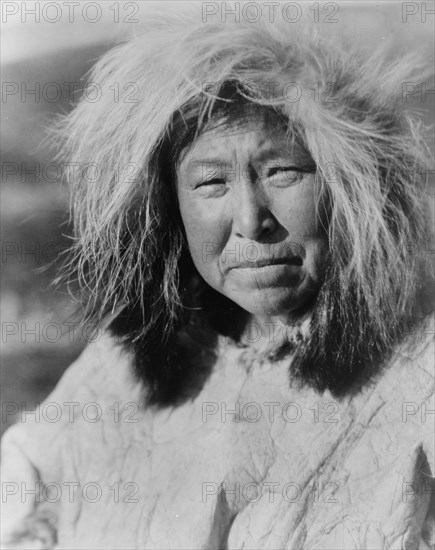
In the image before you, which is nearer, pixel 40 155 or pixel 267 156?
pixel 267 156

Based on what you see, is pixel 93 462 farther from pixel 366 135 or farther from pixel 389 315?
pixel 366 135

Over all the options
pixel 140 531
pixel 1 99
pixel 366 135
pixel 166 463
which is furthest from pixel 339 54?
pixel 140 531

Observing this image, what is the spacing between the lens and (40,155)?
1118mm

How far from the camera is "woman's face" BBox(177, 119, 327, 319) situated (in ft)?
3.17

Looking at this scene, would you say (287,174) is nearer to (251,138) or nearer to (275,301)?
(251,138)

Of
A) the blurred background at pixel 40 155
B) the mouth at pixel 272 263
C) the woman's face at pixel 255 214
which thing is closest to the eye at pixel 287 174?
the woman's face at pixel 255 214

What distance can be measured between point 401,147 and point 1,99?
0.60 m

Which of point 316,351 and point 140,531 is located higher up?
point 316,351

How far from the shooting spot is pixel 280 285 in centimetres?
102

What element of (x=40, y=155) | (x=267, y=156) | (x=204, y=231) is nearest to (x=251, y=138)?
(x=267, y=156)

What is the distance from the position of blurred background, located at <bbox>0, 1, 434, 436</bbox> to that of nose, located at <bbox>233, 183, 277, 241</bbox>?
0.89 feet

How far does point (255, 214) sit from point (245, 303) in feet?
0.46

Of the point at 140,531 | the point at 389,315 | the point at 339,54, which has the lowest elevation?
the point at 140,531

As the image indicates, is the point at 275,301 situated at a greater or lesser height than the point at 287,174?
lesser
